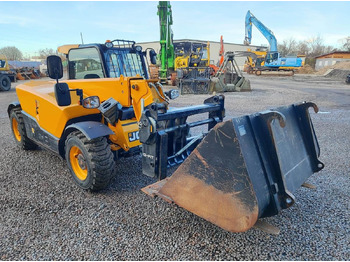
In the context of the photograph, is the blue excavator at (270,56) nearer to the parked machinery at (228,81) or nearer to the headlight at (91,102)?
the parked machinery at (228,81)

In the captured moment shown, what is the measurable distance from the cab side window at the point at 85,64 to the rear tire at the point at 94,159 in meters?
1.32

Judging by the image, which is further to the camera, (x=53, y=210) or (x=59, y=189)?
(x=59, y=189)

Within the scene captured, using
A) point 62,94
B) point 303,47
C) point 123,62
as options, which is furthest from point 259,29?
point 303,47

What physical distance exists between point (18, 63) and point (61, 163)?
96.5 feet

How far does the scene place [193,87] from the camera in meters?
13.4

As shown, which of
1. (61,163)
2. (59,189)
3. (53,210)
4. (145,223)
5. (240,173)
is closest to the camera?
(240,173)

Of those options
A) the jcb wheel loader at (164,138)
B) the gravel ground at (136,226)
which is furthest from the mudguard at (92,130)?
the gravel ground at (136,226)

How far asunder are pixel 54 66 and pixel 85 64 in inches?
56.2

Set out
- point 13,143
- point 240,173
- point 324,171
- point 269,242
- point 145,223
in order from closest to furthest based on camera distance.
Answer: point 240,173, point 269,242, point 145,223, point 324,171, point 13,143

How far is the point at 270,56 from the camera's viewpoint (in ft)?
92.2

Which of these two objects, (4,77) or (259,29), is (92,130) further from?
(259,29)

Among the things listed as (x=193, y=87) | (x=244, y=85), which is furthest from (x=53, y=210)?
(x=244, y=85)

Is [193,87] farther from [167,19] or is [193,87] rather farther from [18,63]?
[18,63]

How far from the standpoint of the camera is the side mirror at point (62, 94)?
305 centimetres
